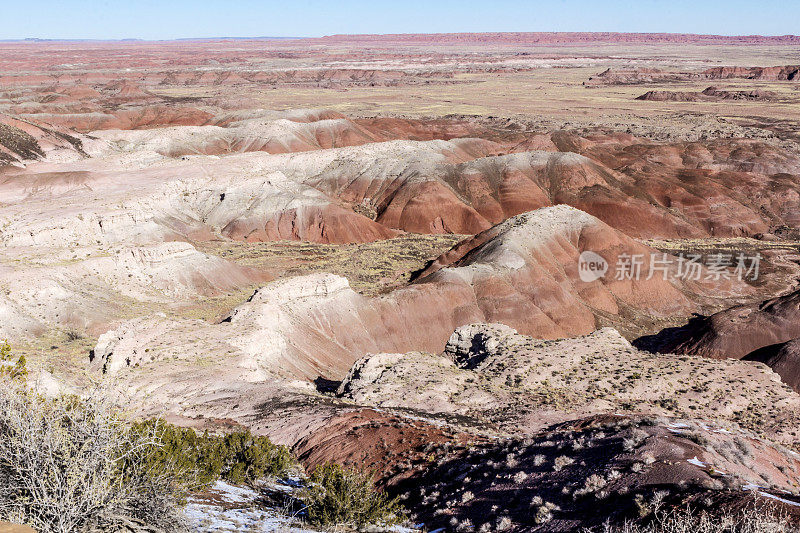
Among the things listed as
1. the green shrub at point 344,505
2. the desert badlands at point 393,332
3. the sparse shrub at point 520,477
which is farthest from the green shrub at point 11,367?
the sparse shrub at point 520,477

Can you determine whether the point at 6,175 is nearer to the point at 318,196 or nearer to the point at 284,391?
the point at 318,196

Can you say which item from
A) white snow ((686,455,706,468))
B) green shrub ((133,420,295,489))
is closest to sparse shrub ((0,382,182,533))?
green shrub ((133,420,295,489))

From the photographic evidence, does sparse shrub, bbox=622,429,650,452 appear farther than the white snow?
Yes

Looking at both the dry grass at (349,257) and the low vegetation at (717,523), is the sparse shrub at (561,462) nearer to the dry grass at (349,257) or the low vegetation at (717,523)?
the low vegetation at (717,523)

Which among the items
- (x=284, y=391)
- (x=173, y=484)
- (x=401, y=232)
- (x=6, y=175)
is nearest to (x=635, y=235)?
(x=401, y=232)

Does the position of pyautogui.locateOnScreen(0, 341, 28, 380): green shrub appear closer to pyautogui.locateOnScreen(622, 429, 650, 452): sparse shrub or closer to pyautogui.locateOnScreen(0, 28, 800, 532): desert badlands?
pyautogui.locateOnScreen(0, 28, 800, 532): desert badlands

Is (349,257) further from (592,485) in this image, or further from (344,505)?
(592,485)
